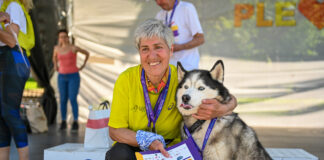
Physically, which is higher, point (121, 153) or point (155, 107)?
point (155, 107)

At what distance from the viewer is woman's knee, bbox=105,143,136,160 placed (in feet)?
5.81

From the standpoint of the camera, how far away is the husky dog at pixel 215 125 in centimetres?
160

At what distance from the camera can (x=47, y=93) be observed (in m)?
5.57

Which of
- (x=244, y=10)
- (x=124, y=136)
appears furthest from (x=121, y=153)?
(x=244, y=10)

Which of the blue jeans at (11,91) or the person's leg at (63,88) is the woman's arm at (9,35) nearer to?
the blue jeans at (11,91)

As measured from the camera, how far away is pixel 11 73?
7.18 ft

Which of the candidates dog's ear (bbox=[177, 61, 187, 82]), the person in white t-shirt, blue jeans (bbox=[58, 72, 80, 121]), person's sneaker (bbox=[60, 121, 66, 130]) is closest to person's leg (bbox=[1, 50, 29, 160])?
the person in white t-shirt

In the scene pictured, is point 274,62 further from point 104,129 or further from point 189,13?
point 104,129

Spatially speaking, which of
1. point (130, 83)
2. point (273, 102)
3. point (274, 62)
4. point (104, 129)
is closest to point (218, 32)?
point (274, 62)

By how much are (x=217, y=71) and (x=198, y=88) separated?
148 mm

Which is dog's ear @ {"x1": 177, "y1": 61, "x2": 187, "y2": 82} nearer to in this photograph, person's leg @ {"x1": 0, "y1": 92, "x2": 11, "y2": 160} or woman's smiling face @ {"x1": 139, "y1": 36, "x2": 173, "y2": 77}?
woman's smiling face @ {"x1": 139, "y1": 36, "x2": 173, "y2": 77}

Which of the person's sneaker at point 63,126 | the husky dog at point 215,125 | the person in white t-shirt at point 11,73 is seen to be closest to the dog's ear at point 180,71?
the husky dog at point 215,125

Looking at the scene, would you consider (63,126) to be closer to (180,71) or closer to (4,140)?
(4,140)

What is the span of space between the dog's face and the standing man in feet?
3.25
